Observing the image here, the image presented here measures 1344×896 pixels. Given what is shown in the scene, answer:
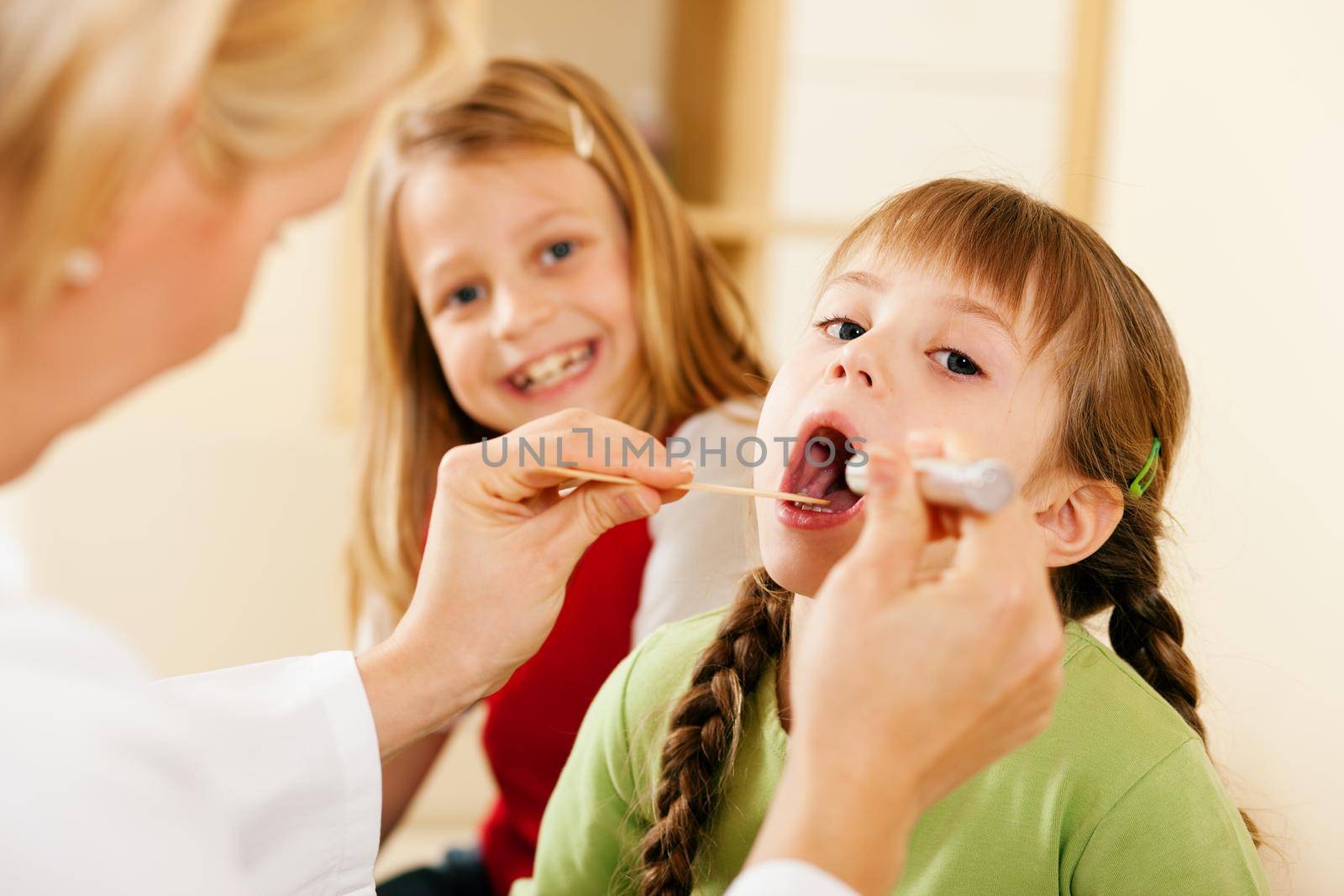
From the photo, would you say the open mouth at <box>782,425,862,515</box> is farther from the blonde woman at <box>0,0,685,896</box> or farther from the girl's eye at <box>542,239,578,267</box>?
the girl's eye at <box>542,239,578,267</box>

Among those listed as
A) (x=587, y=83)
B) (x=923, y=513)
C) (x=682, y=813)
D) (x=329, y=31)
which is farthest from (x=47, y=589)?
(x=923, y=513)

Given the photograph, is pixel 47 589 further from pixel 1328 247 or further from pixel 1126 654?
pixel 1328 247

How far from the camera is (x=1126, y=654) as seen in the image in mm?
1021

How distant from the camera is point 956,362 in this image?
0.89m

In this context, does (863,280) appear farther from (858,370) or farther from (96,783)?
(96,783)

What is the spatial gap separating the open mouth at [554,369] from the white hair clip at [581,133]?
22 cm

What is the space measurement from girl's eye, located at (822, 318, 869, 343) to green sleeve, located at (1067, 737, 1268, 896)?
38 centimetres

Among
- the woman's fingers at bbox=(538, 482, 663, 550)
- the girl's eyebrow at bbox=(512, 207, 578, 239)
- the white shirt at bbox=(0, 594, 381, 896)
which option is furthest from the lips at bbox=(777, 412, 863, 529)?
the girl's eyebrow at bbox=(512, 207, 578, 239)

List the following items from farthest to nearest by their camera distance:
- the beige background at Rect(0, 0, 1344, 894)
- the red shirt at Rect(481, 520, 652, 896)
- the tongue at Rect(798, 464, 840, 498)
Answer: the red shirt at Rect(481, 520, 652, 896), the beige background at Rect(0, 0, 1344, 894), the tongue at Rect(798, 464, 840, 498)

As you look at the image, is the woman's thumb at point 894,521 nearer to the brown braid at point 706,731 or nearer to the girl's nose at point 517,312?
the brown braid at point 706,731

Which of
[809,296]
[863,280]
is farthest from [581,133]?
[863,280]

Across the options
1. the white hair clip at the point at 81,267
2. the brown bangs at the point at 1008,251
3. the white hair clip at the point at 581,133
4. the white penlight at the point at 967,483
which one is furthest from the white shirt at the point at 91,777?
the white hair clip at the point at 581,133

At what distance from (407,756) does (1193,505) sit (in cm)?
92

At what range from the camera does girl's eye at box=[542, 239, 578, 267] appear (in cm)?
141
